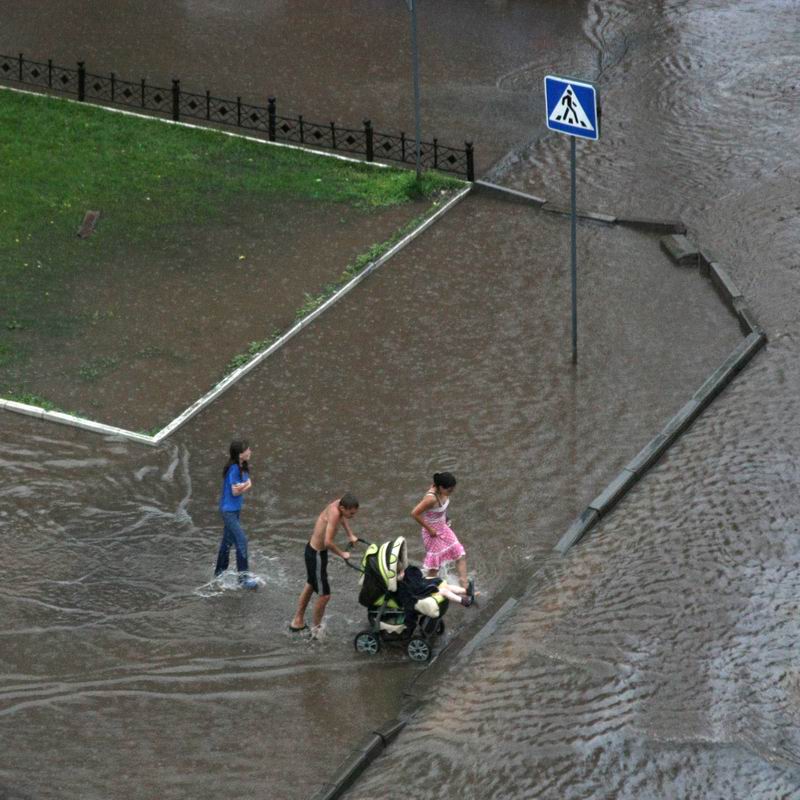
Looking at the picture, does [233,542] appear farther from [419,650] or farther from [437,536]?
[419,650]

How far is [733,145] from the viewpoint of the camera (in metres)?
23.0

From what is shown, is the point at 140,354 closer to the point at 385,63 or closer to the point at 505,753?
the point at 505,753

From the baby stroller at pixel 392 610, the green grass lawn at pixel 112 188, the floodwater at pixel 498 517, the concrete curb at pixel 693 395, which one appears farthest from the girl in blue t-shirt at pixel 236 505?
the green grass lawn at pixel 112 188

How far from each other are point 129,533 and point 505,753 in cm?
511

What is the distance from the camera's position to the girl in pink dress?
1357cm

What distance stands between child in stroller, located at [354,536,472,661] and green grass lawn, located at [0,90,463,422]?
7128 mm

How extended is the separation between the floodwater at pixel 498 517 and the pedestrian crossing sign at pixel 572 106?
2.56 metres

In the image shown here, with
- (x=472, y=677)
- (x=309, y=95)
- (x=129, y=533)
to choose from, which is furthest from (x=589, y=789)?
(x=309, y=95)

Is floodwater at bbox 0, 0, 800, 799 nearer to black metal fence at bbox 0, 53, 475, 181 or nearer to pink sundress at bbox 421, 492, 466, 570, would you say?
pink sundress at bbox 421, 492, 466, 570

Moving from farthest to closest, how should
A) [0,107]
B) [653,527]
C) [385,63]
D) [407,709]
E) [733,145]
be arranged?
[385,63] → [0,107] → [733,145] → [653,527] → [407,709]

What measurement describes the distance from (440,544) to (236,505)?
6.28 feet

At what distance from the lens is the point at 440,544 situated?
13.8 meters

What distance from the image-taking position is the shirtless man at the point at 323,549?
519 inches

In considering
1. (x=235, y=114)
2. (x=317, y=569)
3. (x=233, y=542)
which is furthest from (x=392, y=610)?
(x=235, y=114)
